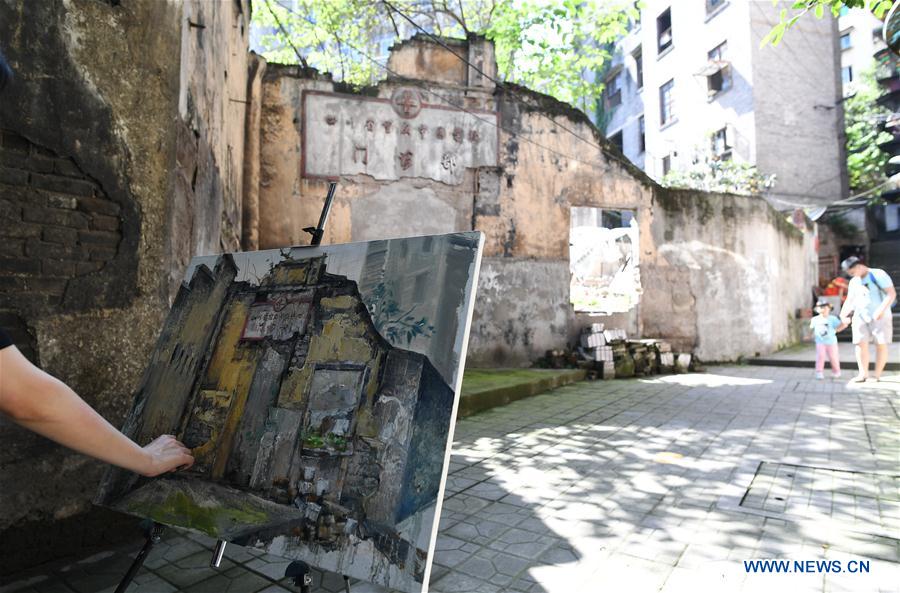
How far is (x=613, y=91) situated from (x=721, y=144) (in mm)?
8233

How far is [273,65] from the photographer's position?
25.5ft

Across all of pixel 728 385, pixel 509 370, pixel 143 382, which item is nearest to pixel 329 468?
pixel 143 382

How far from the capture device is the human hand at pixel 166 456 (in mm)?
1647

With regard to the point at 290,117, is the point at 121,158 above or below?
below

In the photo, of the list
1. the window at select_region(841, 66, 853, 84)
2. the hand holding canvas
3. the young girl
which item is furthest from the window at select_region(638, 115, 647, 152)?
the hand holding canvas

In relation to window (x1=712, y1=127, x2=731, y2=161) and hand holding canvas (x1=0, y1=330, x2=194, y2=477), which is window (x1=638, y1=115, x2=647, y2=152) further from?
hand holding canvas (x1=0, y1=330, x2=194, y2=477)

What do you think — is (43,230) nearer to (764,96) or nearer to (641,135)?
(764,96)

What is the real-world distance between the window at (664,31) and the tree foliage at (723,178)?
21.7 ft

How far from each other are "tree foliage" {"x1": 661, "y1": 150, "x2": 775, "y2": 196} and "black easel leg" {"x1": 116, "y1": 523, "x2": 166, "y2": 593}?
1654 cm

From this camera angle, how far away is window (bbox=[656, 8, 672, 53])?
827 inches

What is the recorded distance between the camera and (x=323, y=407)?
5.33 feet

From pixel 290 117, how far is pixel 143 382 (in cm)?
653

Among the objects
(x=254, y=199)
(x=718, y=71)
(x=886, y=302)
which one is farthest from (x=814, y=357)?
(x=718, y=71)

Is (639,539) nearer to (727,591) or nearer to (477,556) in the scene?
(727,591)
